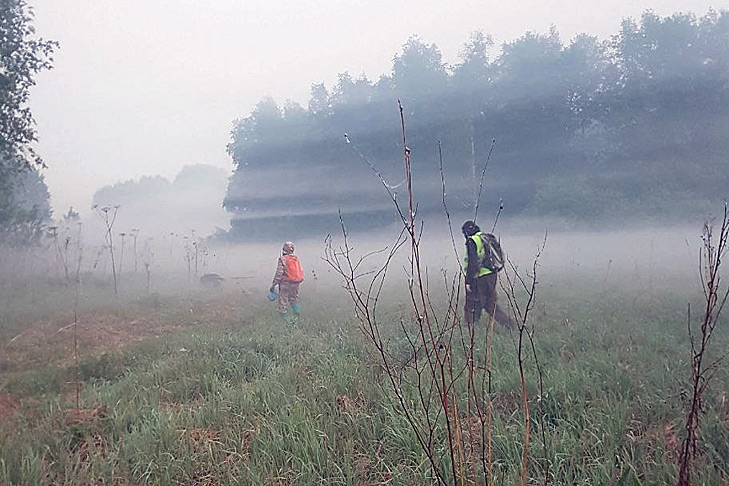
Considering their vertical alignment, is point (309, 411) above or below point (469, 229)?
below

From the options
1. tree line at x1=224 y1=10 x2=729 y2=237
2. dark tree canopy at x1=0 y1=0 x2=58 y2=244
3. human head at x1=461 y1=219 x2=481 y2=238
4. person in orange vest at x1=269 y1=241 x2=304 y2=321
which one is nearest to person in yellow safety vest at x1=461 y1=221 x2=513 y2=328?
human head at x1=461 y1=219 x2=481 y2=238

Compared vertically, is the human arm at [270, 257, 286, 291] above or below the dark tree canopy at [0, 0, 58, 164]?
below

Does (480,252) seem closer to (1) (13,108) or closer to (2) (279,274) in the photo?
(2) (279,274)

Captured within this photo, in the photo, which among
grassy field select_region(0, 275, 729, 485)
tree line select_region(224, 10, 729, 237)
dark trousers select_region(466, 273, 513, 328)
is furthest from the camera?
tree line select_region(224, 10, 729, 237)

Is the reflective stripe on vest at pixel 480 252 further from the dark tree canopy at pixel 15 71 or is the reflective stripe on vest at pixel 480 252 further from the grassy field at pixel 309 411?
the dark tree canopy at pixel 15 71

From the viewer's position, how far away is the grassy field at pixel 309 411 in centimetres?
258

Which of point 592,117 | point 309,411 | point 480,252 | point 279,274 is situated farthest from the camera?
point 592,117

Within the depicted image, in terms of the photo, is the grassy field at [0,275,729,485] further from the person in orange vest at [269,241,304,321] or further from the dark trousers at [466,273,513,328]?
the person in orange vest at [269,241,304,321]

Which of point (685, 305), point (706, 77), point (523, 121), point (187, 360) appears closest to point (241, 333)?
point (187, 360)

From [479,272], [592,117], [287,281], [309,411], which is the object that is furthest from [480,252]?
[592,117]

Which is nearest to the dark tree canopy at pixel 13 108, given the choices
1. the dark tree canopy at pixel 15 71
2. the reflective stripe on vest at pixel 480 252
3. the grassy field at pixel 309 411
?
the dark tree canopy at pixel 15 71

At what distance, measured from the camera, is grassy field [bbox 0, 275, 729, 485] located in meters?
2.58

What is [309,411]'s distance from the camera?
3.22 m

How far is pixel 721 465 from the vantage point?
2.46 metres
